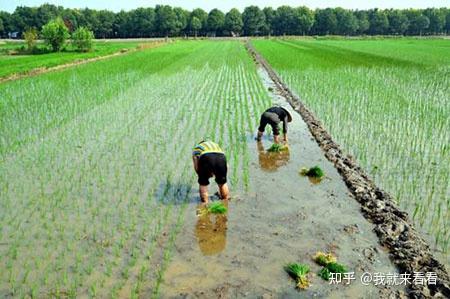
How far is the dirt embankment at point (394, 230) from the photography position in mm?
4652

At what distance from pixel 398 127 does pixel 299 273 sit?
7.51 meters

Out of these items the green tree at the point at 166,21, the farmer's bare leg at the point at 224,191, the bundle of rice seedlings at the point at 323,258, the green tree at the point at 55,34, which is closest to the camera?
the bundle of rice seedlings at the point at 323,258

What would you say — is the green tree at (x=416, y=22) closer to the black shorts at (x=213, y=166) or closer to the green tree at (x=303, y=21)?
the green tree at (x=303, y=21)

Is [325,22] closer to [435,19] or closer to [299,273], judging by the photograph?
[435,19]

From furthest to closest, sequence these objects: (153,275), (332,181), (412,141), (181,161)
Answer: (412,141) < (181,161) < (332,181) < (153,275)

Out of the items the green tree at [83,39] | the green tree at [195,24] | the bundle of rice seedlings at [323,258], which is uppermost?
the green tree at [195,24]

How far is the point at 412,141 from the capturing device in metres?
9.77

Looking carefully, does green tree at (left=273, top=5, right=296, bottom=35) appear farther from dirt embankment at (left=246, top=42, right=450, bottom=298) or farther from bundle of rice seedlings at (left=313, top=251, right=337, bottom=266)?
bundle of rice seedlings at (left=313, top=251, right=337, bottom=266)

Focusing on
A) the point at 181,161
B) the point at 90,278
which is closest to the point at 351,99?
the point at 181,161

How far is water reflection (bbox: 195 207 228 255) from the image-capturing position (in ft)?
17.9

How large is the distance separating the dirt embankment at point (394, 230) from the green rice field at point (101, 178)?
2030mm

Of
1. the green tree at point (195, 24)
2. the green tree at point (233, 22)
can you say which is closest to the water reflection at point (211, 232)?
the green tree at point (195, 24)

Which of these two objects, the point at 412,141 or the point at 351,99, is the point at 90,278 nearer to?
the point at 412,141

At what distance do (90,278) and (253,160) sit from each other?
15.7ft
